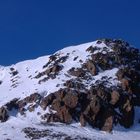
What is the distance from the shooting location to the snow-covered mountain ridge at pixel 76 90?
3374 inches

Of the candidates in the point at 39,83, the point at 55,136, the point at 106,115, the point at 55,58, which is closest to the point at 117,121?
the point at 106,115

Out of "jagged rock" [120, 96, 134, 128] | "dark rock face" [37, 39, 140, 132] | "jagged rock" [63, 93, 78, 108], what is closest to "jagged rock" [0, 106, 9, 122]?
"dark rock face" [37, 39, 140, 132]

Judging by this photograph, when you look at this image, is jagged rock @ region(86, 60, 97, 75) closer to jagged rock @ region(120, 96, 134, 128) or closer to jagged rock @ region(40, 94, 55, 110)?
jagged rock @ region(120, 96, 134, 128)

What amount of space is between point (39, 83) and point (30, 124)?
52.1 ft

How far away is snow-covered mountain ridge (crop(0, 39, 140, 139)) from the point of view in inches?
3374

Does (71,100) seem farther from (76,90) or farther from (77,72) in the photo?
(77,72)

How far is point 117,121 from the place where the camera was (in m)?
85.8

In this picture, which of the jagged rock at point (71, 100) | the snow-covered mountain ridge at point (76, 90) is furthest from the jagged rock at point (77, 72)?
the jagged rock at point (71, 100)

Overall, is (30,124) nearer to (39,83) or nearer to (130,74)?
(39,83)

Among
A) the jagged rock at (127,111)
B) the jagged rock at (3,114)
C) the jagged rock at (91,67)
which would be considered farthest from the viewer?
the jagged rock at (91,67)

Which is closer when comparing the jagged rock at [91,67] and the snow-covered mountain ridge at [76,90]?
the snow-covered mountain ridge at [76,90]

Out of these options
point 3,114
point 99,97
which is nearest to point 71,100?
point 99,97

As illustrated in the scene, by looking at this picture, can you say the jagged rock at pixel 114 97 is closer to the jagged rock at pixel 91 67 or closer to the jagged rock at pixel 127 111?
the jagged rock at pixel 127 111

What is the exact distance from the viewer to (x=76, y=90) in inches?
3597
